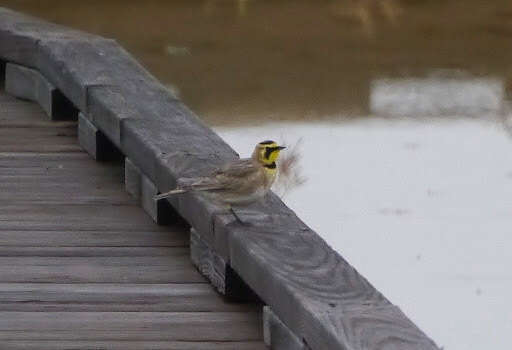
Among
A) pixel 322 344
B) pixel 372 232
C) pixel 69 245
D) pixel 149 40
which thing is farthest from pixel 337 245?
pixel 149 40

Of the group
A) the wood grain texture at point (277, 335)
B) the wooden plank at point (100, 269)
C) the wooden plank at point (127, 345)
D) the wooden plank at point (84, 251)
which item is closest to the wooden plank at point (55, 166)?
the wooden plank at point (84, 251)

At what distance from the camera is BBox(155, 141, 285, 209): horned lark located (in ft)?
12.4

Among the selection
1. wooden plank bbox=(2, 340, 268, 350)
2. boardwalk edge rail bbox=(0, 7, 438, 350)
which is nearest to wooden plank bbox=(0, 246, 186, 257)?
boardwalk edge rail bbox=(0, 7, 438, 350)

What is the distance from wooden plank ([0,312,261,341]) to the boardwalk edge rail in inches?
5.3

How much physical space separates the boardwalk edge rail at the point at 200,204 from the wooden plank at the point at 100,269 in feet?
0.27

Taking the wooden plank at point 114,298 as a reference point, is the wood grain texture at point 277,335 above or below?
above

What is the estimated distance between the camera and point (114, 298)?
12.6 ft

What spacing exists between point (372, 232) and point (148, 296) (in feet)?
10.6

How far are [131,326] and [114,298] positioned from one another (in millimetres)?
233

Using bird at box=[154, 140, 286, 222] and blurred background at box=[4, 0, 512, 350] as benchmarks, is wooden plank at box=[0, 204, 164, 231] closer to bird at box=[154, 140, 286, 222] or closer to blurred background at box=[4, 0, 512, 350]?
bird at box=[154, 140, 286, 222]

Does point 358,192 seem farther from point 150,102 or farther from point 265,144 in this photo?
point 265,144

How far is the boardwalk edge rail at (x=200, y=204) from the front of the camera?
3055 millimetres

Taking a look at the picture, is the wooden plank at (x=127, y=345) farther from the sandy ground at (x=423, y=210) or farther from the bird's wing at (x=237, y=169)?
the sandy ground at (x=423, y=210)

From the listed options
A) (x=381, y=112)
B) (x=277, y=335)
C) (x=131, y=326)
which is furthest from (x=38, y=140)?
(x=381, y=112)
